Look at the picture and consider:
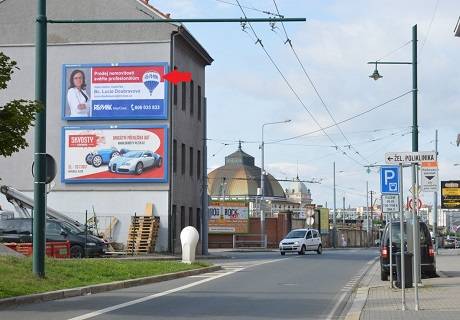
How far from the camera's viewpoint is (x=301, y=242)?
44.1 m

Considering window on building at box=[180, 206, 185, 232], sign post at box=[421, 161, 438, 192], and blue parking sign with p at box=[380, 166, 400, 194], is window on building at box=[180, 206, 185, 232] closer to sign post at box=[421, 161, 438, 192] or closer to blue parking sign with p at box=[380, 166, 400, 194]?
sign post at box=[421, 161, 438, 192]

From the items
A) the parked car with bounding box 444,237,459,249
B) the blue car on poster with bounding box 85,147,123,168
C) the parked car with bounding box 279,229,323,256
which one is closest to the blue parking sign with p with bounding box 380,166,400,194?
the blue car on poster with bounding box 85,147,123,168

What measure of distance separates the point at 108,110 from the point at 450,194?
26990mm

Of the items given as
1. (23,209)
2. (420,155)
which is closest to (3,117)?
(420,155)

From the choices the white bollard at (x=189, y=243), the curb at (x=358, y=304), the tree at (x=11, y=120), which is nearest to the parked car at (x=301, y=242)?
the white bollard at (x=189, y=243)

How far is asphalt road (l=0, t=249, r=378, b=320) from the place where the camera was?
13.4 meters

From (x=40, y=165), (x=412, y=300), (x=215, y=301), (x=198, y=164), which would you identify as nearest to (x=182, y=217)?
(x=198, y=164)

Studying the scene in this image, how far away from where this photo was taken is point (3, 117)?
13.7 meters

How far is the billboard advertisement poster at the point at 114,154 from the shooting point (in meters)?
40.4

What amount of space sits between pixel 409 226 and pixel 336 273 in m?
7.88

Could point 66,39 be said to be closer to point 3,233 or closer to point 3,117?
point 3,233

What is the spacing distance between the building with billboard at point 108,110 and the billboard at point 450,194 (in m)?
21.6

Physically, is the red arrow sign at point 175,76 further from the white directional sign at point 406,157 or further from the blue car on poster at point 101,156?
the white directional sign at point 406,157

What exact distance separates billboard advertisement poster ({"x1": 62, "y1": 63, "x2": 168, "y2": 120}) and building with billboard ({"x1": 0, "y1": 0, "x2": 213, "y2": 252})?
52mm
